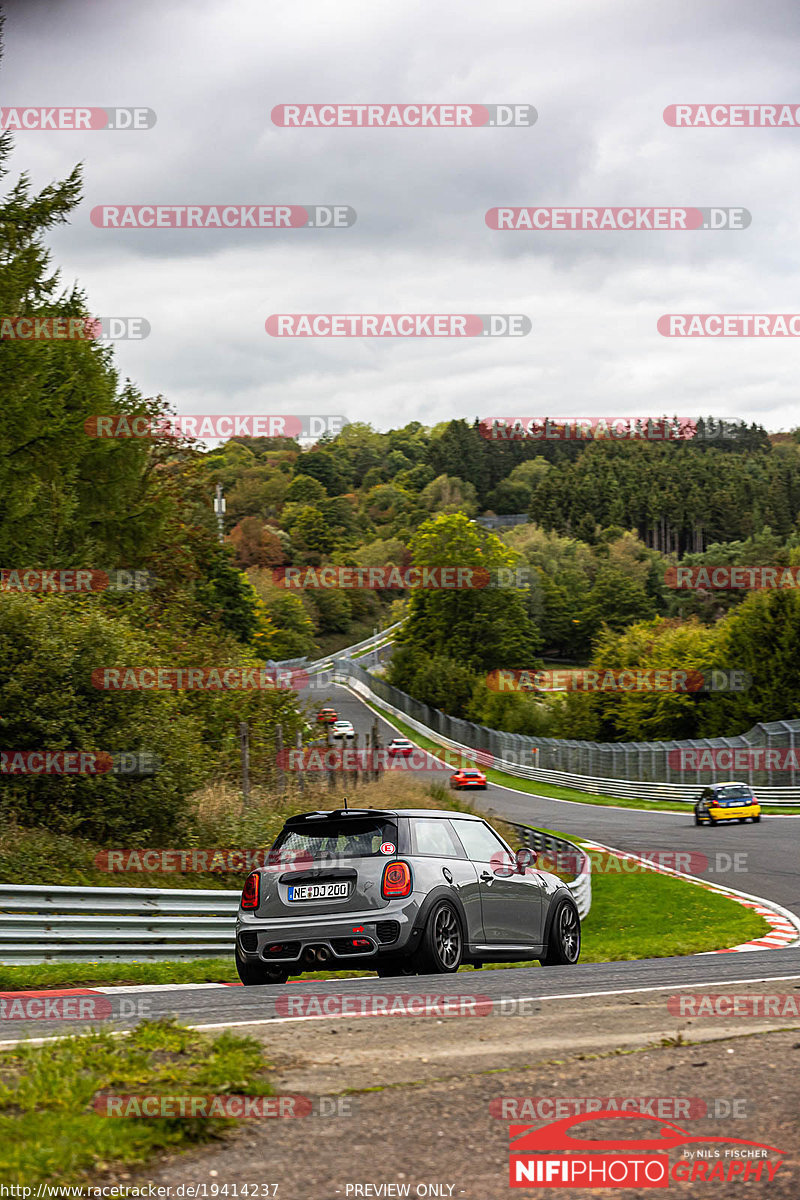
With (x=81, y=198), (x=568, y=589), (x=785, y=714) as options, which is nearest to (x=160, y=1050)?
(x=81, y=198)

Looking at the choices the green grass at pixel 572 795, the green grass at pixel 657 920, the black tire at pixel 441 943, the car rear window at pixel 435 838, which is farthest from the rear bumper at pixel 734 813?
the black tire at pixel 441 943

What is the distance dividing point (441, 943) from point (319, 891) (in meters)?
1.09

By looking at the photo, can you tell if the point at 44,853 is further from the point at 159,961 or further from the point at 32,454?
the point at 32,454

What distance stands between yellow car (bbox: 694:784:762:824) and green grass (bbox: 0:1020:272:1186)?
35257 mm

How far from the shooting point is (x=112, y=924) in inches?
495

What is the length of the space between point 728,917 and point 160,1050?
628 inches

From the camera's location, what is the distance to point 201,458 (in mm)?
41531

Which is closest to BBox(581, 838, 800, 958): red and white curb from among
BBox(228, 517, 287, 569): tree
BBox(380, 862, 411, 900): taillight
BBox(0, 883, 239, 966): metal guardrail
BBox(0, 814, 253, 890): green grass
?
BBox(380, 862, 411, 900): taillight

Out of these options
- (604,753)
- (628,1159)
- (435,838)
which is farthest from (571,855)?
(604,753)

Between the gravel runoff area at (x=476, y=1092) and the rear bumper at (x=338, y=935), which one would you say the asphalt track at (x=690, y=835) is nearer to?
the rear bumper at (x=338, y=935)

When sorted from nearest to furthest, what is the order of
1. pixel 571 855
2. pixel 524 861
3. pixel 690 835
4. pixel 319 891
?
pixel 319 891
pixel 524 861
pixel 571 855
pixel 690 835

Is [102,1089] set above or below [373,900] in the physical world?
above

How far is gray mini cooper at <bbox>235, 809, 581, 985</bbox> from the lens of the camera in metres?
9.72

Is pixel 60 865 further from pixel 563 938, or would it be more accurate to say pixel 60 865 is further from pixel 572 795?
pixel 572 795
